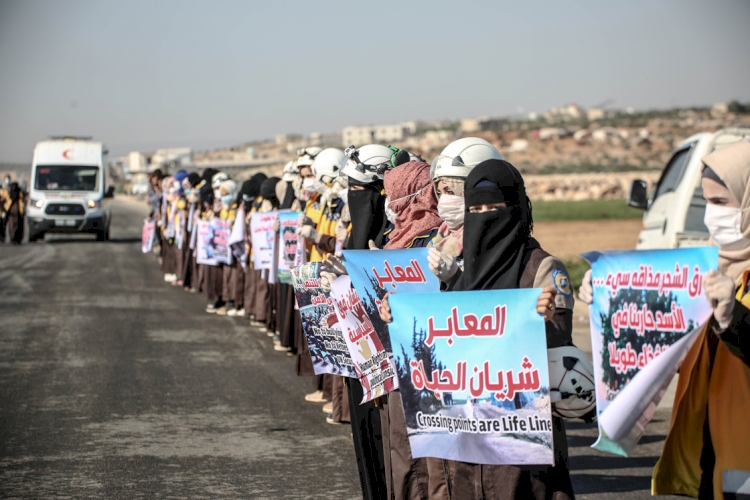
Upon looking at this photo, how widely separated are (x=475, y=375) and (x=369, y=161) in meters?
2.83

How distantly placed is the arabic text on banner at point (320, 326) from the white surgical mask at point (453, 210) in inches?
A: 43.4

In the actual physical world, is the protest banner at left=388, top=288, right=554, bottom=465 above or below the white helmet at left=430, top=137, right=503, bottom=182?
below

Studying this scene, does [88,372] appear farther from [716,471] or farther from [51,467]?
[716,471]

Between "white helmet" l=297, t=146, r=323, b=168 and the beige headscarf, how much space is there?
699 cm

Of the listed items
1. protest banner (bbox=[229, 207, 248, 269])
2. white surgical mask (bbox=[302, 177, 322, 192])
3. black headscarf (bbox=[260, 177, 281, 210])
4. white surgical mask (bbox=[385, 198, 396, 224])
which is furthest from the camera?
protest banner (bbox=[229, 207, 248, 269])

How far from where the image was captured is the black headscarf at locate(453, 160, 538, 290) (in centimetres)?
386

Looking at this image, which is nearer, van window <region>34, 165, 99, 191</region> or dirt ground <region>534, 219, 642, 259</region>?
dirt ground <region>534, 219, 642, 259</region>

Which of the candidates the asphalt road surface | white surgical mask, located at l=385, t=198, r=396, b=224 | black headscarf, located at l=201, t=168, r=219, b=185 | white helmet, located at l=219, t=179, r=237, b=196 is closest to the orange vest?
white surgical mask, located at l=385, t=198, r=396, b=224

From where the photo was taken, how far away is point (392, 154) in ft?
22.0

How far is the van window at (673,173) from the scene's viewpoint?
11.5 meters

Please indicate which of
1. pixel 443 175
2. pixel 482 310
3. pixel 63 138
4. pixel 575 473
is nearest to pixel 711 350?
pixel 482 310

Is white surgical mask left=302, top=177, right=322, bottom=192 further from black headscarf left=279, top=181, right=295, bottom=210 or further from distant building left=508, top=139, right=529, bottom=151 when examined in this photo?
distant building left=508, top=139, right=529, bottom=151

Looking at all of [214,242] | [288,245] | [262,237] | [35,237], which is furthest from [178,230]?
[35,237]

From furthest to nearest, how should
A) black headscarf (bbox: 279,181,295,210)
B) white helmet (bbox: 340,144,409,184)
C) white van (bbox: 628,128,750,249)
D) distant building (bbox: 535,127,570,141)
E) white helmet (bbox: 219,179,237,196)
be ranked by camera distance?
distant building (bbox: 535,127,570,141), white helmet (bbox: 219,179,237,196), black headscarf (bbox: 279,181,295,210), white van (bbox: 628,128,750,249), white helmet (bbox: 340,144,409,184)
